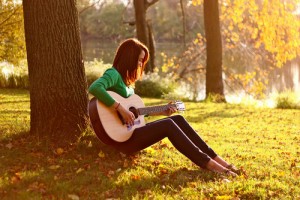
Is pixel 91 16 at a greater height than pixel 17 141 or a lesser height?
greater

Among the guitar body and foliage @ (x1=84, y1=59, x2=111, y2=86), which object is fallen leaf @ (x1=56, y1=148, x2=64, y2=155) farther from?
foliage @ (x1=84, y1=59, x2=111, y2=86)

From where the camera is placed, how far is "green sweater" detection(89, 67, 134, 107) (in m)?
4.66

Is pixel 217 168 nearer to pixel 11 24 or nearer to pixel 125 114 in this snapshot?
pixel 125 114

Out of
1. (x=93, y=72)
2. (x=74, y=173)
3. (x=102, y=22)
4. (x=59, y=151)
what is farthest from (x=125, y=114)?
(x=102, y=22)

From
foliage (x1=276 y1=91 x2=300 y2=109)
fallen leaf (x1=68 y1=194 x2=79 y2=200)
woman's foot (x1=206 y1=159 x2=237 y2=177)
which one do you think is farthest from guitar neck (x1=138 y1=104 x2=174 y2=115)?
foliage (x1=276 y1=91 x2=300 y2=109)

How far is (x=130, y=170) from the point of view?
486 cm

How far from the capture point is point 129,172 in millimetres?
4781

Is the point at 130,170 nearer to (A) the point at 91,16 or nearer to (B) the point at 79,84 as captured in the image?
(B) the point at 79,84

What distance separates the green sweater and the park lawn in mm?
724

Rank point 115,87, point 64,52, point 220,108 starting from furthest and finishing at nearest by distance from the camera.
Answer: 1. point 220,108
2. point 64,52
3. point 115,87

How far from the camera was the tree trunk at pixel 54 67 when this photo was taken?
17.5 feet

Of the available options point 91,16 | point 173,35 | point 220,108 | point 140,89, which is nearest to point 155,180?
point 220,108

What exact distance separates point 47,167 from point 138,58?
1468mm

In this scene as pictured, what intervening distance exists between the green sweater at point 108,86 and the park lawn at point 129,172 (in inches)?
28.5
